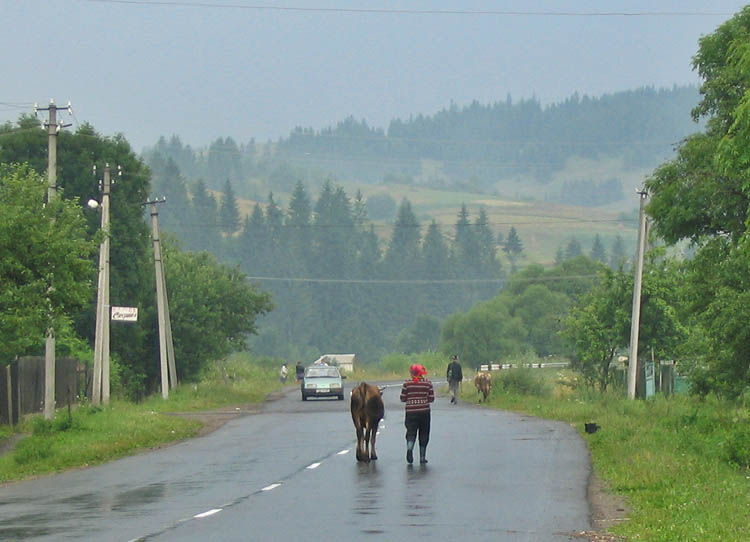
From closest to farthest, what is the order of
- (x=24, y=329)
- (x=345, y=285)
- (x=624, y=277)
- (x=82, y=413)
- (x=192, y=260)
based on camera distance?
(x=24, y=329), (x=82, y=413), (x=624, y=277), (x=192, y=260), (x=345, y=285)

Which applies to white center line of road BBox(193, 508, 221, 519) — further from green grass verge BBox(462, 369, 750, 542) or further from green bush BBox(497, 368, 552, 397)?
green bush BBox(497, 368, 552, 397)

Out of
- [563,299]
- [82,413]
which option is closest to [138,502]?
[82,413]

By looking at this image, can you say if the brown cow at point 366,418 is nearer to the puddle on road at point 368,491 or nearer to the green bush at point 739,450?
the puddle on road at point 368,491

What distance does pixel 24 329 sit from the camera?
29484 millimetres

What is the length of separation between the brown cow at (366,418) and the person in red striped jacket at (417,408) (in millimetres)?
718

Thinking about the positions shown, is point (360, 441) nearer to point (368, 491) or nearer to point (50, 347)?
point (368, 491)

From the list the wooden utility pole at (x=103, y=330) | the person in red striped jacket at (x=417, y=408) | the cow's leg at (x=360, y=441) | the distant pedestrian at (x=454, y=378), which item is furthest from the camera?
the distant pedestrian at (x=454, y=378)

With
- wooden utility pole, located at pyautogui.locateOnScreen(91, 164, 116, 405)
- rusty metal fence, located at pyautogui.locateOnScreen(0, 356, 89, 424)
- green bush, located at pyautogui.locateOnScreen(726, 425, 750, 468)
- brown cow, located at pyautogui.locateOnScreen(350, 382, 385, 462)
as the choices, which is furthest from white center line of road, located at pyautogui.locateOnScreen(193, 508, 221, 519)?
wooden utility pole, located at pyautogui.locateOnScreen(91, 164, 116, 405)

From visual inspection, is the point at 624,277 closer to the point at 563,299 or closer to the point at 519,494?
the point at 519,494

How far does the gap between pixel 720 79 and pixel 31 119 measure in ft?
149

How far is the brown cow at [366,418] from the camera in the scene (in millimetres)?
24344

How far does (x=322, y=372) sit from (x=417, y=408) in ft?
132

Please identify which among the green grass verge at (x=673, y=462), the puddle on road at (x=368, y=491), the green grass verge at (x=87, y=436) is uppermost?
the green grass verge at (x=673, y=462)

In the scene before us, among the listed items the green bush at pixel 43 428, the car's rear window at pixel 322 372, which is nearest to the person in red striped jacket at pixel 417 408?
the green bush at pixel 43 428
